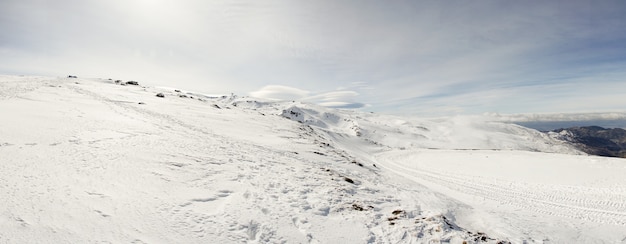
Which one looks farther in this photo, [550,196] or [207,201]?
[550,196]

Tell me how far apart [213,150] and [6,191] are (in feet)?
35.4

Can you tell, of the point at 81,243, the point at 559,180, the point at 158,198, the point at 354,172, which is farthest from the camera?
the point at 559,180

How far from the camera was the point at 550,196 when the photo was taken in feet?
75.7

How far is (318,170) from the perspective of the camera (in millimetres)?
17938

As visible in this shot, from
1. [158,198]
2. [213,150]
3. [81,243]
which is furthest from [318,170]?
[81,243]

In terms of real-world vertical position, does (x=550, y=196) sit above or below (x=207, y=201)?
below

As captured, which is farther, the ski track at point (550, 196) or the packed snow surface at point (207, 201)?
the ski track at point (550, 196)

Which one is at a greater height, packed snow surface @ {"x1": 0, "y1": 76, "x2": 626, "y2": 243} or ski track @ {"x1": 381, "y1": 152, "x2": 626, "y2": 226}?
packed snow surface @ {"x1": 0, "y1": 76, "x2": 626, "y2": 243}

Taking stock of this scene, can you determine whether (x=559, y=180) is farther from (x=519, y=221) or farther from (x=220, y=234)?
(x=220, y=234)

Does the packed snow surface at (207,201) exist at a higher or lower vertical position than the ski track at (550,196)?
higher

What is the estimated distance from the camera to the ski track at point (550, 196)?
18.8 metres

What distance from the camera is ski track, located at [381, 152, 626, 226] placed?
18.8 meters

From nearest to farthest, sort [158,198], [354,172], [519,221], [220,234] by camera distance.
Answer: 1. [220,234]
2. [158,198]
3. [519,221]
4. [354,172]

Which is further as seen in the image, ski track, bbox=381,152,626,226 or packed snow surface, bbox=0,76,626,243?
ski track, bbox=381,152,626,226
